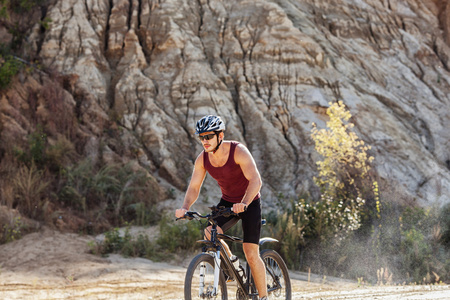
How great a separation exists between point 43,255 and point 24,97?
6331 mm

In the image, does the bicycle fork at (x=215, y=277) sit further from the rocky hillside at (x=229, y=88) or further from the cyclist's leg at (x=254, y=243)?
the rocky hillside at (x=229, y=88)

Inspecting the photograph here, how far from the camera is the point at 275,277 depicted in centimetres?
559

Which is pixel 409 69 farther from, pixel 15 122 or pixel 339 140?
pixel 15 122

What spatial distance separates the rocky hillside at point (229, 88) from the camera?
1505cm

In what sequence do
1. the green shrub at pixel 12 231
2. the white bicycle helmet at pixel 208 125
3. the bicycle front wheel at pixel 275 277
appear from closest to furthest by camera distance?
the white bicycle helmet at pixel 208 125 → the bicycle front wheel at pixel 275 277 → the green shrub at pixel 12 231

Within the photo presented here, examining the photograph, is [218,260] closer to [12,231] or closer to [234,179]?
[234,179]

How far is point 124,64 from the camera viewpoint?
58.1ft

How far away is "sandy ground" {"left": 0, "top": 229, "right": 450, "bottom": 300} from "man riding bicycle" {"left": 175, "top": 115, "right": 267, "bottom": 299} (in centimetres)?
267

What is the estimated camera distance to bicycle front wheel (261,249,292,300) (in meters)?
5.52

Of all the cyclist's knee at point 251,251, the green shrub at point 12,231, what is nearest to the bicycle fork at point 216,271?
the cyclist's knee at point 251,251

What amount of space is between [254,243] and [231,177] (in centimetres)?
70

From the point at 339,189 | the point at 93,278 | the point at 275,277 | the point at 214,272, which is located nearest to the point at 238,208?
the point at 214,272

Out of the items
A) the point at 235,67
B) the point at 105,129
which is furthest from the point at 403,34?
the point at 105,129

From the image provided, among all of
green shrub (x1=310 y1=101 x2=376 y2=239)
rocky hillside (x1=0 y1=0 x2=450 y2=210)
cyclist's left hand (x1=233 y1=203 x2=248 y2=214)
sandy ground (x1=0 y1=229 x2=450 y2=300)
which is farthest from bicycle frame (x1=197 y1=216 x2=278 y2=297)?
rocky hillside (x1=0 y1=0 x2=450 y2=210)
